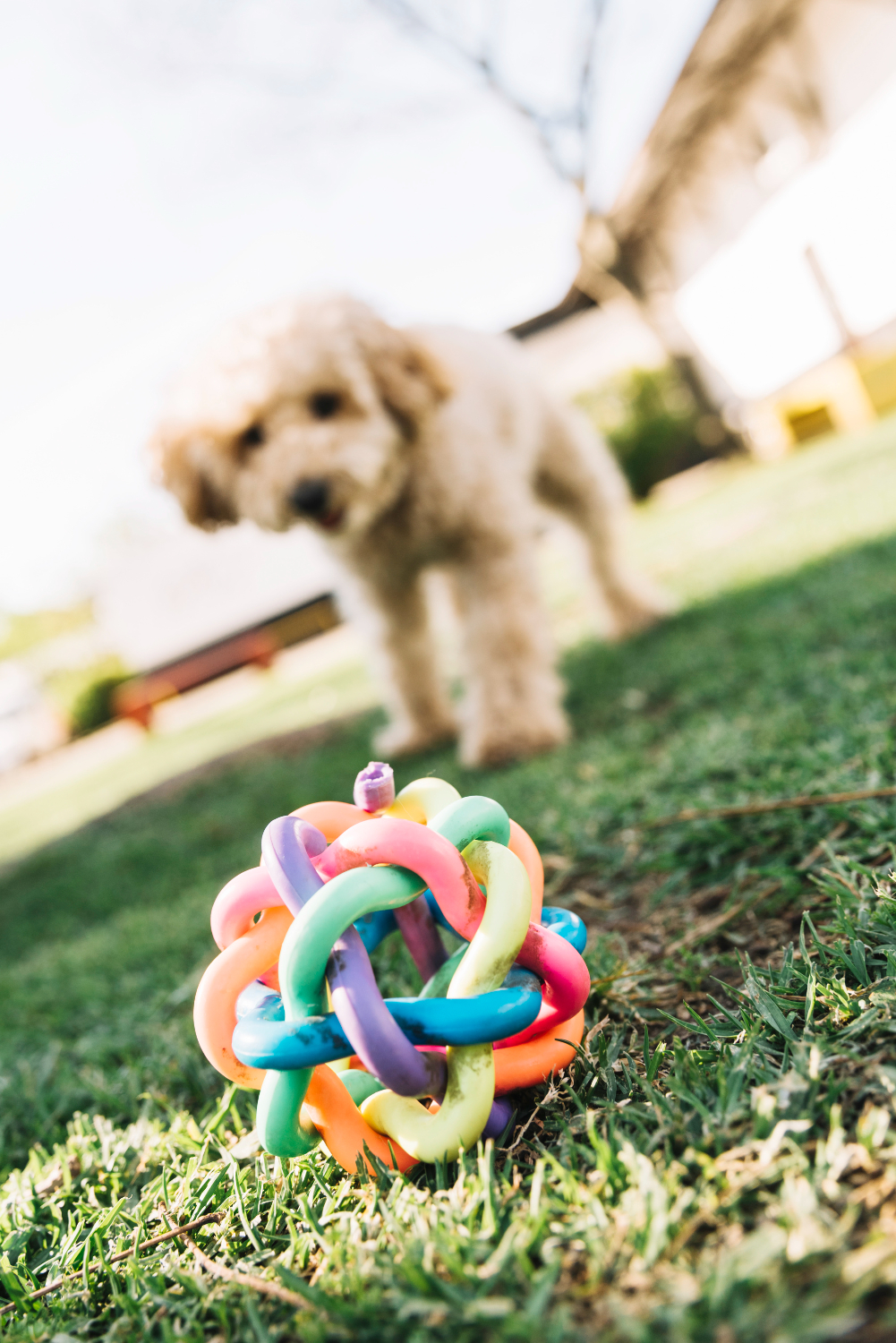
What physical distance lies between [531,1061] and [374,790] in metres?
0.38

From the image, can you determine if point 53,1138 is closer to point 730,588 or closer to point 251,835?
point 251,835

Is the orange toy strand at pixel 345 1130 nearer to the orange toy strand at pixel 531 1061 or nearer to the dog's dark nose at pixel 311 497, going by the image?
the orange toy strand at pixel 531 1061

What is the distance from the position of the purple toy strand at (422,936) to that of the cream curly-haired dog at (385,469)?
191 cm

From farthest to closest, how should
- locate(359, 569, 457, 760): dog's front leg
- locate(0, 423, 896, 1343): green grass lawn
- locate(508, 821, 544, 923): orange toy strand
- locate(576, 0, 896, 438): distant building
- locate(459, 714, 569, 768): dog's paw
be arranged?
1. locate(576, 0, 896, 438): distant building
2. locate(359, 569, 457, 760): dog's front leg
3. locate(459, 714, 569, 768): dog's paw
4. locate(508, 821, 544, 923): orange toy strand
5. locate(0, 423, 896, 1343): green grass lawn

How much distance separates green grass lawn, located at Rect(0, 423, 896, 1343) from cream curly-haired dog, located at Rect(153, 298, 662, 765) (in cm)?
57

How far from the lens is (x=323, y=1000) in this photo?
0.91 meters

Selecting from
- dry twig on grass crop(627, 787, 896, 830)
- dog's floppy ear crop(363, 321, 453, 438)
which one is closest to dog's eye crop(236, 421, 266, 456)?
dog's floppy ear crop(363, 321, 453, 438)

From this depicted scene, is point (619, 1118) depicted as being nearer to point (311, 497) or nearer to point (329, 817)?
point (329, 817)

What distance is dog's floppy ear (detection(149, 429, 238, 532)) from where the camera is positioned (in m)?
3.16

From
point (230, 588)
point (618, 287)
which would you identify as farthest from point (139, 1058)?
point (230, 588)

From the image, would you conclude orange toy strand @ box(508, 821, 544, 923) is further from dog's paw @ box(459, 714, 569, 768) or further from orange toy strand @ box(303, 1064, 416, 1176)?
dog's paw @ box(459, 714, 569, 768)

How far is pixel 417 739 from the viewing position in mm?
3986

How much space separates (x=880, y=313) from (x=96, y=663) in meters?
16.9

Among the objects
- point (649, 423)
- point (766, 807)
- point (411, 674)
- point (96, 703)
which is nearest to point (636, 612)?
point (411, 674)
